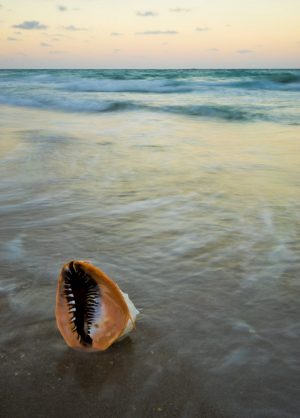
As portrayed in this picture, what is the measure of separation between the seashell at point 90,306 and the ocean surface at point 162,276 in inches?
4.1

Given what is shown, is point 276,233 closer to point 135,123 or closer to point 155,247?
point 155,247

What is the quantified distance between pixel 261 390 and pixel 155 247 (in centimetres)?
141

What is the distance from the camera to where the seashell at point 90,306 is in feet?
5.74

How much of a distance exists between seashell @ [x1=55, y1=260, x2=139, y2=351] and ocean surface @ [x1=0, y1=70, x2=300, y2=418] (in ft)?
0.35

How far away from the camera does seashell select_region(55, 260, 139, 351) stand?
1.75 m

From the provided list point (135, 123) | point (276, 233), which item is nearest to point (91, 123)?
point (135, 123)

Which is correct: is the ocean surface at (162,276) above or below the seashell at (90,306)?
below

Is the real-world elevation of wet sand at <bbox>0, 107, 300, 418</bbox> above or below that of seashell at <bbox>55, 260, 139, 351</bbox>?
below

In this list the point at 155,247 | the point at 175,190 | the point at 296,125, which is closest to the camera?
the point at 155,247

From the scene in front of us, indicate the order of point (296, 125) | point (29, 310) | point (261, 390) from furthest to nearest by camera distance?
point (296, 125) < point (29, 310) < point (261, 390)

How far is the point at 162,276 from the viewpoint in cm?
260

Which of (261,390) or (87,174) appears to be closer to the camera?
(261,390)

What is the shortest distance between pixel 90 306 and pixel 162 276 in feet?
2.87

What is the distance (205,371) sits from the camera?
1.81 metres
